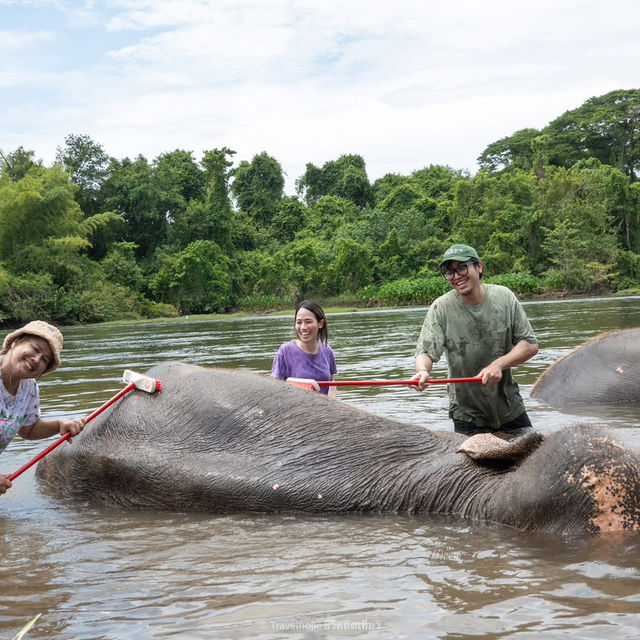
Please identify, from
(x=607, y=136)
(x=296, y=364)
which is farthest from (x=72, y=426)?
(x=607, y=136)

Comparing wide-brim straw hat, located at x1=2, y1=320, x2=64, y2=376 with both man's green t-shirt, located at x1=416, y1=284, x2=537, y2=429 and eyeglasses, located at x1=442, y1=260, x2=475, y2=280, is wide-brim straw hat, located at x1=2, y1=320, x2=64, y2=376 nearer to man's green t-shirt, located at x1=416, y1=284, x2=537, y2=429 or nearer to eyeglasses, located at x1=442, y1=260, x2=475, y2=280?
man's green t-shirt, located at x1=416, y1=284, x2=537, y2=429

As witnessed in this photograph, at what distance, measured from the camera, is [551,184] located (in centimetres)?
4512

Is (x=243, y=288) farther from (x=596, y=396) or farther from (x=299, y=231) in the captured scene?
(x=596, y=396)

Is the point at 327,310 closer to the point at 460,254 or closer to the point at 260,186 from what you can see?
the point at 260,186

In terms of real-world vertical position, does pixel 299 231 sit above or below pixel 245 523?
above

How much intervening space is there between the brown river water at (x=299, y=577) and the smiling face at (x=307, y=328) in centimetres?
191

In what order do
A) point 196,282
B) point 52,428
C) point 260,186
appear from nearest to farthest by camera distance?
point 52,428 → point 196,282 → point 260,186

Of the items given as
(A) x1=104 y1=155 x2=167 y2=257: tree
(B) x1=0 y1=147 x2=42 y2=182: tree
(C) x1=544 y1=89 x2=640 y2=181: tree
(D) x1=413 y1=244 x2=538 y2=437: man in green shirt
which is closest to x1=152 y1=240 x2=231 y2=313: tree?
(A) x1=104 y1=155 x2=167 y2=257: tree

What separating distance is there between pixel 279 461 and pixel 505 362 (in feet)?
4.92

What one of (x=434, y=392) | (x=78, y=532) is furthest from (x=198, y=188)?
(x=78, y=532)

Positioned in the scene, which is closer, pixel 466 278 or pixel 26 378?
pixel 26 378

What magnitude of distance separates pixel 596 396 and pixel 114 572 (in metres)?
4.83

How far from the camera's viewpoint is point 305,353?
19.0 ft

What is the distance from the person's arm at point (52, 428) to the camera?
14.8 feet
